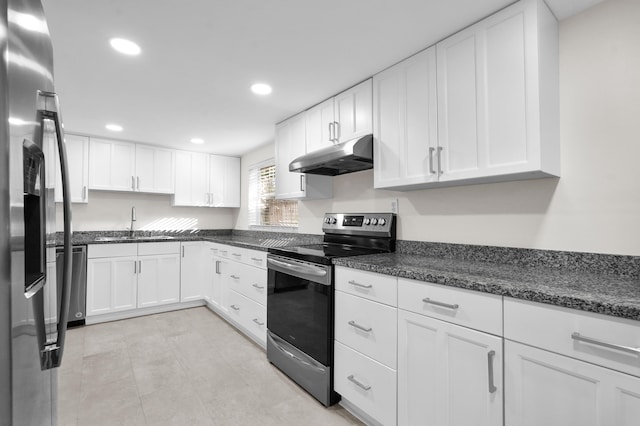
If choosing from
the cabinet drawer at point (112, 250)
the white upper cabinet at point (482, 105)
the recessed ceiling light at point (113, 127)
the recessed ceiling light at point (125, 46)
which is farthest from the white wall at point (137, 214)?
the white upper cabinet at point (482, 105)

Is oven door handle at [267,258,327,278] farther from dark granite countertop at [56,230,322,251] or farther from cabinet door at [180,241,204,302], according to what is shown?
cabinet door at [180,241,204,302]

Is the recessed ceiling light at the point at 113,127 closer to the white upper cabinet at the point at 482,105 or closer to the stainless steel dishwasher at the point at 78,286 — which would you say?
the stainless steel dishwasher at the point at 78,286

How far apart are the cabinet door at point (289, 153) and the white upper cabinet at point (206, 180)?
1894mm

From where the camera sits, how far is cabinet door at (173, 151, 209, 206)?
15.0 ft

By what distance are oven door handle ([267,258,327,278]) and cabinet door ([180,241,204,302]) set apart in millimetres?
2161

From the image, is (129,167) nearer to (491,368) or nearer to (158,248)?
(158,248)

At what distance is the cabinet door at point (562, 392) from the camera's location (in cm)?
95

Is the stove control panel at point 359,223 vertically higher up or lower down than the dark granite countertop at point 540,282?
higher up

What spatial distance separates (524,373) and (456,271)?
494 mm

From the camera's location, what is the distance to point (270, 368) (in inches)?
99.7

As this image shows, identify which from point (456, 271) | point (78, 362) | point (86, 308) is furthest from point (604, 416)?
point (86, 308)

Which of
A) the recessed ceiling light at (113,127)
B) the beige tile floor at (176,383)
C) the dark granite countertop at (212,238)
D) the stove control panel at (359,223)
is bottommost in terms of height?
the beige tile floor at (176,383)

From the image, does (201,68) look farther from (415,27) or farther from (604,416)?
(604,416)

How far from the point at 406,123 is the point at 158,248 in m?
3.48
